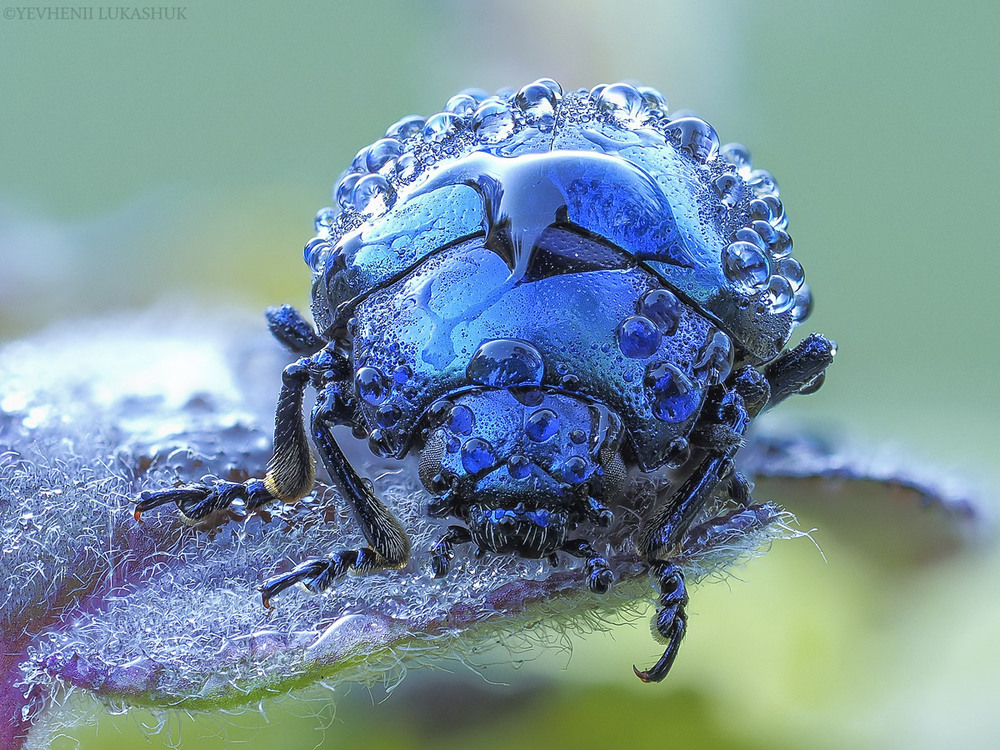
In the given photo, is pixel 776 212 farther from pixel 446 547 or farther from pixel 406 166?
pixel 446 547

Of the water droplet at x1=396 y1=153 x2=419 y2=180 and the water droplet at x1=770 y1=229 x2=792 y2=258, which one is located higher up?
the water droplet at x1=396 y1=153 x2=419 y2=180

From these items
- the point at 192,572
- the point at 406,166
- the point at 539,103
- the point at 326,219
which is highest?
the point at 539,103

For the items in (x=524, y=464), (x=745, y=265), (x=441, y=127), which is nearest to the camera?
(x=524, y=464)

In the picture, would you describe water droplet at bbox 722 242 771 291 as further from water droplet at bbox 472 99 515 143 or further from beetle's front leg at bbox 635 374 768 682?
water droplet at bbox 472 99 515 143

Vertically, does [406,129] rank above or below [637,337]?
above

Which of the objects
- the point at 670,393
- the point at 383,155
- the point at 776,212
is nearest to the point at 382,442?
the point at 670,393

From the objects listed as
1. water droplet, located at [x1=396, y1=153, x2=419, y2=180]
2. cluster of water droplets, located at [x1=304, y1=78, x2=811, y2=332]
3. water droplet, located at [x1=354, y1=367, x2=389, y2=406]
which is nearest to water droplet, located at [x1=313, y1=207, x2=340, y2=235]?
cluster of water droplets, located at [x1=304, y1=78, x2=811, y2=332]
